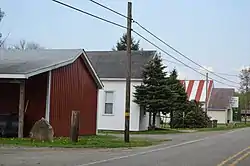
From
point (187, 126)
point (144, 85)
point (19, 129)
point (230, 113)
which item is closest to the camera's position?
point (19, 129)

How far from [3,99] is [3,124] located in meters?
1.80

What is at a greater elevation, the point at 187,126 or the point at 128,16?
the point at 128,16

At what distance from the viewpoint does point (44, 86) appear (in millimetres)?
26844

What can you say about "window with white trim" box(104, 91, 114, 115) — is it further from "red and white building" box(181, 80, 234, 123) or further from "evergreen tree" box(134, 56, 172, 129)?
"red and white building" box(181, 80, 234, 123)

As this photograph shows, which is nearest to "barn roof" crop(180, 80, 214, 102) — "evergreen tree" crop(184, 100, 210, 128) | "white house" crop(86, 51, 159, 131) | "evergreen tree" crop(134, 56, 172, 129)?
"evergreen tree" crop(184, 100, 210, 128)

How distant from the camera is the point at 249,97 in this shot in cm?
9000

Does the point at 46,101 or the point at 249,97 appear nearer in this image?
the point at 46,101

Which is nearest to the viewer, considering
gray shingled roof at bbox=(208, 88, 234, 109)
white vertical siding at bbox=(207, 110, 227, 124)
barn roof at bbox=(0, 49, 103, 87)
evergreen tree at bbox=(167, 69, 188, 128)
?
barn roof at bbox=(0, 49, 103, 87)

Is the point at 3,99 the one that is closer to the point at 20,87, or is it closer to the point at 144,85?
the point at 20,87

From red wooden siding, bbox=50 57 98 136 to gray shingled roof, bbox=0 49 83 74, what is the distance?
0.60 metres

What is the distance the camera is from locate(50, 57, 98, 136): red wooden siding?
2742 centimetres

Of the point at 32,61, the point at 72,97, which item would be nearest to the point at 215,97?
the point at 72,97

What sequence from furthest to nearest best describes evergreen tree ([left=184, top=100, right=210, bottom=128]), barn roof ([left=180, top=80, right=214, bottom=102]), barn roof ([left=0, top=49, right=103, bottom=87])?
barn roof ([left=180, top=80, right=214, bottom=102]), evergreen tree ([left=184, top=100, right=210, bottom=128]), barn roof ([left=0, top=49, right=103, bottom=87])


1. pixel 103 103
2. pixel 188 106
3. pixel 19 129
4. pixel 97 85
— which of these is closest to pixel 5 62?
pixel 19 129
